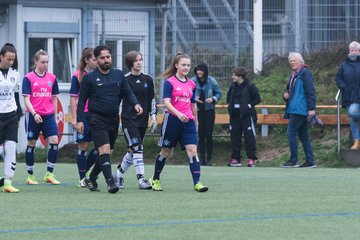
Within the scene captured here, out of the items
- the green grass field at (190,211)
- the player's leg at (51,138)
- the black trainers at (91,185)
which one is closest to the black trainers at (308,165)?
the green grass field at (190,211)

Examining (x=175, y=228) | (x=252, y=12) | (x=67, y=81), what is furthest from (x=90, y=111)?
(x=252, y=12)

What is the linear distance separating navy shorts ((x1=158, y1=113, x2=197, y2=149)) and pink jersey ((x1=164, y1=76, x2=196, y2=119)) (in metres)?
0.13

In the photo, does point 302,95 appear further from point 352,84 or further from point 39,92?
point 39,92

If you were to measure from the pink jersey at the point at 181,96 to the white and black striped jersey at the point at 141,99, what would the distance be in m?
0.72

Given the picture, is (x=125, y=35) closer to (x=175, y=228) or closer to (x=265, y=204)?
(x=265, y=204)

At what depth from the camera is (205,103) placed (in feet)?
74.2

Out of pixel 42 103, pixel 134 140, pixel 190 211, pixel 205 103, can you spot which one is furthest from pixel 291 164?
pixel 190 211

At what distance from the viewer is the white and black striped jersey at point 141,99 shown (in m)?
14.8

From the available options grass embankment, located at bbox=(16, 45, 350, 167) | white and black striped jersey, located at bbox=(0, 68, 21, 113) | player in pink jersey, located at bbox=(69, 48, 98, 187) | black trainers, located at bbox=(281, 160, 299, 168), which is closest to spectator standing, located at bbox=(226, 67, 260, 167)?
grass embankment, located at bbox=(16, 45, 350, 167)

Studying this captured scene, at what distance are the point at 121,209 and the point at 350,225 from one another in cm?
254

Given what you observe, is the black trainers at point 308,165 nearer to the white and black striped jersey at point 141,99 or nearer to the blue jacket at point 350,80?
the blue jacket at point 350,80

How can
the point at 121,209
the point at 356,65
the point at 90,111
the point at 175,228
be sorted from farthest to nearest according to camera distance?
1. the point at 356,65
2. the point at 90,111
3. the point at 121,209
4. the point at 175,228

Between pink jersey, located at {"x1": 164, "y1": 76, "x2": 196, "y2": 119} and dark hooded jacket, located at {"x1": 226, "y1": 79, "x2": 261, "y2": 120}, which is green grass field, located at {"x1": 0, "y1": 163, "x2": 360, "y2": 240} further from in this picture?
→ dark hooded jacket, located at {"x1": 226, "y1": 79, "x2": 261, "y2": 120}

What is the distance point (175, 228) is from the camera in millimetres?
9922
